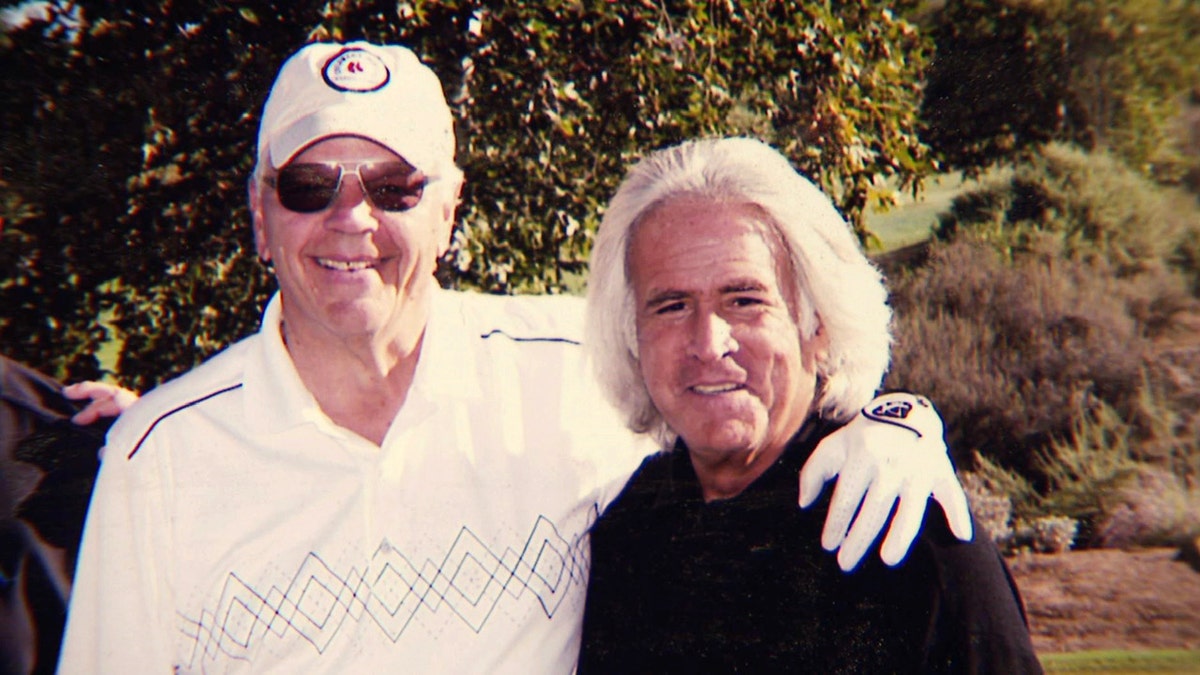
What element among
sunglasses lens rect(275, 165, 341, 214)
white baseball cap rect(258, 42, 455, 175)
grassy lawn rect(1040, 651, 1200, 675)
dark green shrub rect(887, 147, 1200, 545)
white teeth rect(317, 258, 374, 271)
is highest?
white baseball cap rect(258, 42, 455, 175)

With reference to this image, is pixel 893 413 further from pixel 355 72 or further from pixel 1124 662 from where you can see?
pixel 1124 662

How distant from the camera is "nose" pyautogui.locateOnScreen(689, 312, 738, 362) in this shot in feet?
6.27

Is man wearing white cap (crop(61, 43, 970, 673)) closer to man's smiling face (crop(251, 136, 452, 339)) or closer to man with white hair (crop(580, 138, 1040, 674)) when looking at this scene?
man's smiling face (crop(251, 136, 452, 339))

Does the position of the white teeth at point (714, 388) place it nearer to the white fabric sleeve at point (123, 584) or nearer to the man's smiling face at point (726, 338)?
the man's smiling face at point (726, 338)

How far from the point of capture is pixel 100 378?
426 centimetres

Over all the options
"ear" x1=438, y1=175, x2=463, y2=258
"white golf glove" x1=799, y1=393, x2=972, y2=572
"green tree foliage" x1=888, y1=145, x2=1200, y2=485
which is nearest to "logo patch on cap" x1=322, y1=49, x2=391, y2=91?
"ear" x1=438, y1=175, x2=463, y2=258

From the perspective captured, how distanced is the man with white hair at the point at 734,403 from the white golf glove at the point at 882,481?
3 cm

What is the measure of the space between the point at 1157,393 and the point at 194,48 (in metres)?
4.84

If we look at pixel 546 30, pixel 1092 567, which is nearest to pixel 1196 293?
pixel 1092 567

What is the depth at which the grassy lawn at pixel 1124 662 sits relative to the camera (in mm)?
3682

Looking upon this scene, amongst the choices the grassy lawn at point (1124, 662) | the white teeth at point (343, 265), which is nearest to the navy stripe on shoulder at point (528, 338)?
the white teeth at point (343, 265)

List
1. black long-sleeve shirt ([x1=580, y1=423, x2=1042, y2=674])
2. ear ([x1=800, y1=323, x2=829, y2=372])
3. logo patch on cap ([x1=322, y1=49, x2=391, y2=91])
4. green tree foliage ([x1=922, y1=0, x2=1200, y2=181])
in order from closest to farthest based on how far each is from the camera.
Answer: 1. black long-sleeve shirt ([x1=580, y1=423, x2=1042, y2=674])
2. ear ([x1=800, y1=323, x2=829, y2=372])
3. logo patch on cap ([x1=322, y1=49, x2=391, y2=91])
4. green tree foliage ([x1=922, y1=0, x2=1200, y2=181])

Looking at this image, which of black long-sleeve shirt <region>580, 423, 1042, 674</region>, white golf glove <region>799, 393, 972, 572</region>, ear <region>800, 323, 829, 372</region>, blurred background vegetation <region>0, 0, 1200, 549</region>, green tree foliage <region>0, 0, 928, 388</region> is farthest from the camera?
green tree foliage <region>0, 0, 928, 388</region>

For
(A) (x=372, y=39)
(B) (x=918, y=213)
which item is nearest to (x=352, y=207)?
(A) (x=372, y=39)
